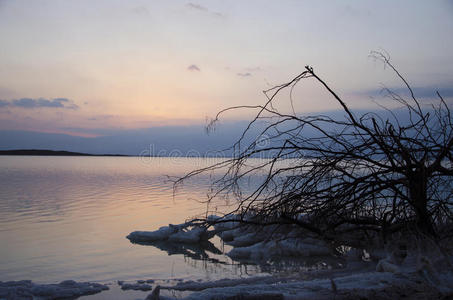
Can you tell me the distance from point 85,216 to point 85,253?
5712 millimetres

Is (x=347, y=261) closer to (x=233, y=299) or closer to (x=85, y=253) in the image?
(x=233, y=299)

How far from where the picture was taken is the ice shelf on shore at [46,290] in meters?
5.81

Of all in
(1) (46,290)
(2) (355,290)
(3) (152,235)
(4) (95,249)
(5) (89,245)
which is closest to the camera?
Result: (2) (355,290)

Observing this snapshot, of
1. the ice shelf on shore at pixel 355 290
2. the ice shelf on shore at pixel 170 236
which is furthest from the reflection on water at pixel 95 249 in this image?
the ice shelf on shore at pixel 355 290

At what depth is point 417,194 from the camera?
3.39 m

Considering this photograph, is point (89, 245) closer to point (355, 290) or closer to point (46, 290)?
point (46, 290)

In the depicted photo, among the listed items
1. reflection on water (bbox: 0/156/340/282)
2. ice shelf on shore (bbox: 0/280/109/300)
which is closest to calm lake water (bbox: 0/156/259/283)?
reflection on water (bbox: 0/156/340/282)

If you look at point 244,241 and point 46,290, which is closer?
point 46,290

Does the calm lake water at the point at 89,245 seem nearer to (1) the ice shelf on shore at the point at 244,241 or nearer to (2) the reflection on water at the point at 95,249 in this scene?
(2) the reflection on water at the point at 95,249

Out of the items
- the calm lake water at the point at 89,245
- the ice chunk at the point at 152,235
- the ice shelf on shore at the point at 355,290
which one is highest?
the ice shelf on shore at the point at 355,290

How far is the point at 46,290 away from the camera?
6.07 m

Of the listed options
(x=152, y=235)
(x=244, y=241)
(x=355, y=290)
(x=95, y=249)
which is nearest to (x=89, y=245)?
(x=95, y=249)

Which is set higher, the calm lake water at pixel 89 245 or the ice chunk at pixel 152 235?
the ice chunk at pixel 152 235

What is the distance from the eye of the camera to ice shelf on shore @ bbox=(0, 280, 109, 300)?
581 cm
